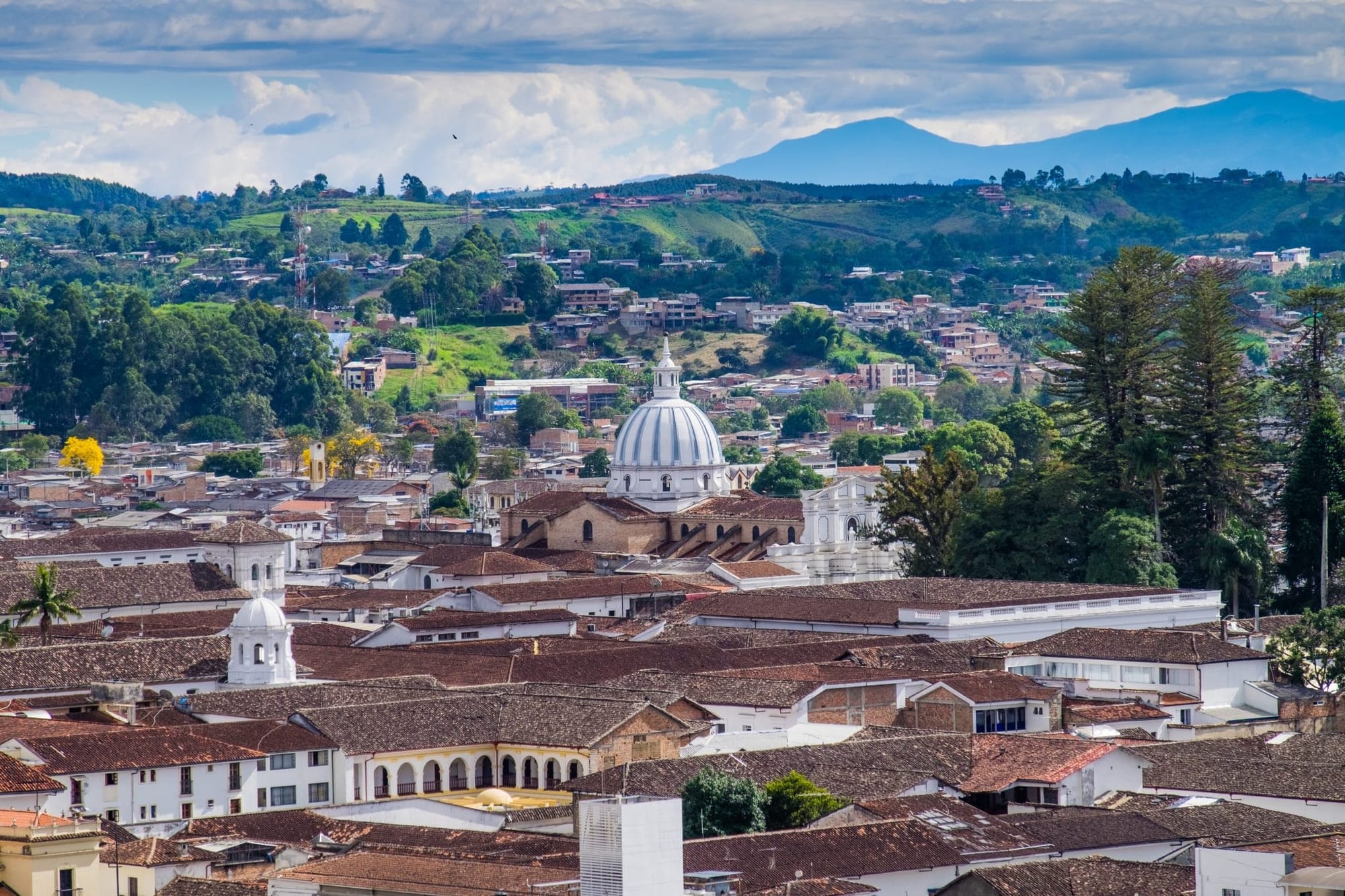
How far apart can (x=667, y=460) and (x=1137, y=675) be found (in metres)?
33.0

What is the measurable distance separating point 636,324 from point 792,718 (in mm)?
136731

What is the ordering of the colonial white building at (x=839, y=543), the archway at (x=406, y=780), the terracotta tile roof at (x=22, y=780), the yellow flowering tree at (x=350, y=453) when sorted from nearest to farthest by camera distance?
the terracotta tile roof at (x=22, y=780)
the archway at (x=406, y=780)
the colonial white building at (x=839, y=543)
the yellow flowering tree at (x=350, y=453)

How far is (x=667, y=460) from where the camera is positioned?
93375 mm

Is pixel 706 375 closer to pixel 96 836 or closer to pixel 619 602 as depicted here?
pixel 619 602

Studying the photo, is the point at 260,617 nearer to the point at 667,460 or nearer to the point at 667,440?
the point at 667,460

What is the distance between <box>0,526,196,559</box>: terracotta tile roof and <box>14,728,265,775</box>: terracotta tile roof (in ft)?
127

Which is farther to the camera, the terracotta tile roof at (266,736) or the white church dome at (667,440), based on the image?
the white church dome at (667,440)

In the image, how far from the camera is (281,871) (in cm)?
4100

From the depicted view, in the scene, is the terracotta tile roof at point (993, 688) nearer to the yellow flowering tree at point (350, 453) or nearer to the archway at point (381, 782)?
the archway at point (381, 782)

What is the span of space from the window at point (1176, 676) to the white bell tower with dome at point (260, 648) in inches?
704

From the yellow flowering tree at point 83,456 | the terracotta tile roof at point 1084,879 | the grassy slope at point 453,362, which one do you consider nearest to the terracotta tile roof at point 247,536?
the terracotta tile roof at point 1084,879

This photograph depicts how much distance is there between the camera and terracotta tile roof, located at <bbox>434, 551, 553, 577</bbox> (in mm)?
82688

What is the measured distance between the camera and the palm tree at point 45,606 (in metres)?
66.3

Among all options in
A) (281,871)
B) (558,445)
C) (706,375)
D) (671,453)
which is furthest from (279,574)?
(706,375)
